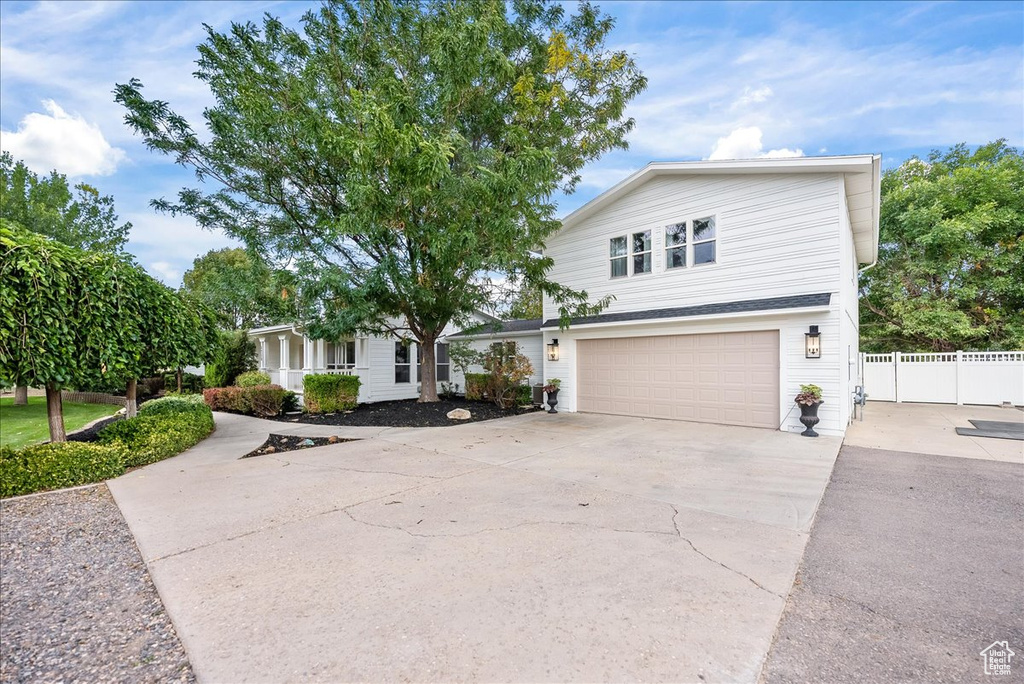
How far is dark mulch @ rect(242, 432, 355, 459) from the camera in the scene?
7.46m

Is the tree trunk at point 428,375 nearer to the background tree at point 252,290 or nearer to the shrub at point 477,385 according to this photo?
the shrub at point 477,385

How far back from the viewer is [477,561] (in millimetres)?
3223

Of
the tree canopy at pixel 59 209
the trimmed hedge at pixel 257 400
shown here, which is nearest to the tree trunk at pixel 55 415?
the trimmed hedge at pixel 257 400

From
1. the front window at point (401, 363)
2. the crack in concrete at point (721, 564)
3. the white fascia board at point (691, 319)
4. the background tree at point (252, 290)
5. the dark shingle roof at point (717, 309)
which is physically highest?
the background tree at point (252, 290)

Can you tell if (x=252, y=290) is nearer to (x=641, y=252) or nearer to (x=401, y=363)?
(x=401, y=363)

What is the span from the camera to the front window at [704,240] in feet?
32.2

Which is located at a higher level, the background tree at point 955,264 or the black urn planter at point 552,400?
the background tree at point 955,264

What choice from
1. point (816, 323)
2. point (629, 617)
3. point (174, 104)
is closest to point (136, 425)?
point (174, 104)

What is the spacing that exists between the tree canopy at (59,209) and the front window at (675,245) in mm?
19222

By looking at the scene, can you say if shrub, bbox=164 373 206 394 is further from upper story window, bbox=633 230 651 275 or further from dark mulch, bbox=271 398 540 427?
upper story window, bbox=633 230 651 275

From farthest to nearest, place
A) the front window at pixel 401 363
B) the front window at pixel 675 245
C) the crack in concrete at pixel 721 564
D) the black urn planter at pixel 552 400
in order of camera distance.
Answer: the front window at pixel 401 363 → the black urn planter at pixel 552 400 → the front window at pixel 675 245 → the crack in concrete at pixel 721 564

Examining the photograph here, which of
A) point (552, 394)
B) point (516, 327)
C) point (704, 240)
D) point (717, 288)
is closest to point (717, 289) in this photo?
point (717, 288)

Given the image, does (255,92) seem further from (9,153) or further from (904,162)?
(904,162)

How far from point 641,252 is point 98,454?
10688 millimetres
